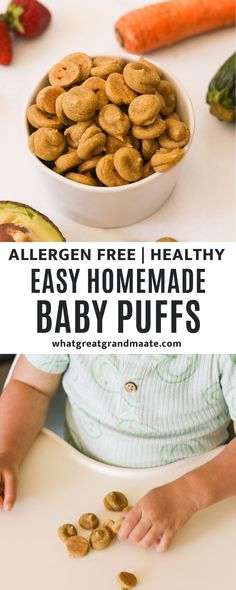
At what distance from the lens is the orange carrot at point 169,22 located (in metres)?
1.23

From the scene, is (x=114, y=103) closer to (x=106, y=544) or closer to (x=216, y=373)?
(x=216, y=373)

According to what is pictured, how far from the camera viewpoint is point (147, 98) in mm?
966

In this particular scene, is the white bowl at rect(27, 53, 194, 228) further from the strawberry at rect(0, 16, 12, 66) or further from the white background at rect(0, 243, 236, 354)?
the strawberry at rect(0, 16, 12, 66)

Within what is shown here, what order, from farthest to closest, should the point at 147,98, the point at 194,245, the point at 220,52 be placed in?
the point at 220,52 < the point at 194,245 < the point at 147,98

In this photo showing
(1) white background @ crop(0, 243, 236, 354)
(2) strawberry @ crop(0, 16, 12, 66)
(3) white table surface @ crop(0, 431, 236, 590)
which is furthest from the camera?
(2) strawberry @ crop(0, 16, 12, 66)

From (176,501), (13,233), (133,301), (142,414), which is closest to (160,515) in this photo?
(176,501)

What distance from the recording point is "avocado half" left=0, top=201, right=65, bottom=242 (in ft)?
3.38

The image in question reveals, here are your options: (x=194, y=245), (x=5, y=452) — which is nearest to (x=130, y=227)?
(x=194, y=245)

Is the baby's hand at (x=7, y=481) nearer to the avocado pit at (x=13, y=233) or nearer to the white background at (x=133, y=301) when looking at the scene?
the white background at (x=133, y=301)

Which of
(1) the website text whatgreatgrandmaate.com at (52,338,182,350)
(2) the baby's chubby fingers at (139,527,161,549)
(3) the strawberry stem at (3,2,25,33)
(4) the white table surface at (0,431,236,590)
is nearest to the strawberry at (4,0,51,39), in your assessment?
(3) the strawberry stem at (3,2,25,33)

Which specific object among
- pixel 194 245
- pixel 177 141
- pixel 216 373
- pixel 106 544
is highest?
pixel 177 141

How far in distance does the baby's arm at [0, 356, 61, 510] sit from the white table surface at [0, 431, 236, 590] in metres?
0.02

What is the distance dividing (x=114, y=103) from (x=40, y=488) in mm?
478

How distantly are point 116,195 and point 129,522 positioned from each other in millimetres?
388
